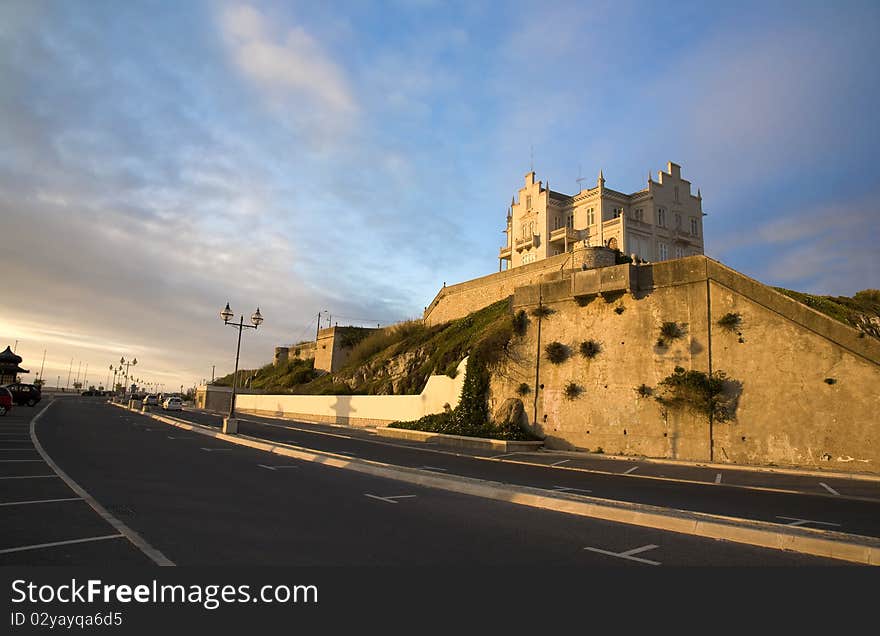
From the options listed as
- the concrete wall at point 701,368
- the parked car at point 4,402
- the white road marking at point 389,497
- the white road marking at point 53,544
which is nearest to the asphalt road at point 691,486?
the concrete wall at point 701,368

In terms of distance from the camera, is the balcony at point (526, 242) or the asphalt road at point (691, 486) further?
the balcony at point (526, 242)

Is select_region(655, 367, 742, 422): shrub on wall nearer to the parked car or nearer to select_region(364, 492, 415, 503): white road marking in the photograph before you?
select_region(364, 492, 415, 503): white road marking

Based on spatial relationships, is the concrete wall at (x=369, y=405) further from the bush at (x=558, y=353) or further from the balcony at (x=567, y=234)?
the balcony at (x=567, y=234)

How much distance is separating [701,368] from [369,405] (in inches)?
995

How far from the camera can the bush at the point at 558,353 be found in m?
23.1

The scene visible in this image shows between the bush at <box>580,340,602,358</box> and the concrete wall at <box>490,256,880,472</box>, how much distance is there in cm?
30

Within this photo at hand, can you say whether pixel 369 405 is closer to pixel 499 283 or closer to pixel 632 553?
pixel 499 283

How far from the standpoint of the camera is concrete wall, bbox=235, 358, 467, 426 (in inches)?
1180

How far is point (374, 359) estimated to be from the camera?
51406 mm

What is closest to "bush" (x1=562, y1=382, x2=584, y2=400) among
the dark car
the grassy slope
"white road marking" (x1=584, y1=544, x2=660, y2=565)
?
the grassy slope

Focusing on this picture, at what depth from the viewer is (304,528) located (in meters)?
6.97

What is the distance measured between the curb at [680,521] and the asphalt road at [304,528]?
275 millimetres

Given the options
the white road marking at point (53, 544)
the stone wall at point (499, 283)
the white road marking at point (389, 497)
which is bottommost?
the white road marking at point (389, 497)

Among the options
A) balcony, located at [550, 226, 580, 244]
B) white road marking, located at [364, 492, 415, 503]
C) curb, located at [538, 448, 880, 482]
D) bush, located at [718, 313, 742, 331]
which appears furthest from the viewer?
balcony, located at [550, 226, 580, 244]
